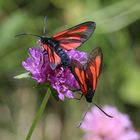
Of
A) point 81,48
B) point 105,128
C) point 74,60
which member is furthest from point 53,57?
point 81,48

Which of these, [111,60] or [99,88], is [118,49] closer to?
[111,60]

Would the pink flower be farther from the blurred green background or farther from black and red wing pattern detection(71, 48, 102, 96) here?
black and red wing pattern detection(71, 48, 102, 96)

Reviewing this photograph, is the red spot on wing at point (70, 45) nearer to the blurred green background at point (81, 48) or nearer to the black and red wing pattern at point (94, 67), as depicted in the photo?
the black and red wing pattern at point (94, 67)

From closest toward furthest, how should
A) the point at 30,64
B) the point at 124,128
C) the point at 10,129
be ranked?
1. the point at 30,64
2. the point at 124,128
3. the point at 10,129

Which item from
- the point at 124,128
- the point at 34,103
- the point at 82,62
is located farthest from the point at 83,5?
the point at 82,62

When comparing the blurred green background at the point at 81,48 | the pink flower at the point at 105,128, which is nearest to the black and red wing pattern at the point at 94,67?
the pink flower at the point at 105,128

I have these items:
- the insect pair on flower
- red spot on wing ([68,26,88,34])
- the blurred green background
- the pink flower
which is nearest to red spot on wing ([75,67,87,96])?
the insect pair on flower
